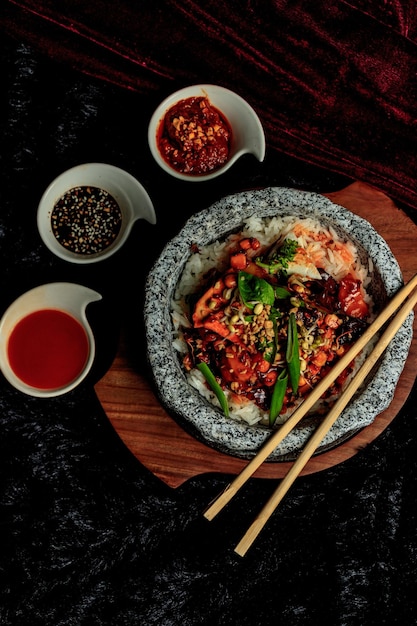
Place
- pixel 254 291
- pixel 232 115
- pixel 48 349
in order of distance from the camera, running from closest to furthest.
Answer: pixel 254 291, pixel 48 349, pixel 232 115

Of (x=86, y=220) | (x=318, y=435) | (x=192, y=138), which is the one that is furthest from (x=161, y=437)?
(x=192, y=138)

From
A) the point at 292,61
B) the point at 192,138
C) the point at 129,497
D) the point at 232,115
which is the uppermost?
the point at 292,61

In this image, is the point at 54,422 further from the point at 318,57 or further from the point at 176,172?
the point at 318,57

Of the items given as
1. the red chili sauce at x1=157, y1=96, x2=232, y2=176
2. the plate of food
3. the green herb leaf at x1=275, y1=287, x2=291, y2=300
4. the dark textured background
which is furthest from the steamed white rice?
the red chili sauce at x1=157, y1=96, x2=232, y2=176

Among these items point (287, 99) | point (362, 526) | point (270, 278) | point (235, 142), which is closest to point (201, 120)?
point (235, 142)

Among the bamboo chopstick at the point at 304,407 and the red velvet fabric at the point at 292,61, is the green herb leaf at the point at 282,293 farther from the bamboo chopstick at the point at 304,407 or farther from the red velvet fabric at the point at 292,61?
the red velvet fabric at the point at 292,61

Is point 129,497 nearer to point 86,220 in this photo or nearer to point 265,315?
point 265,315
